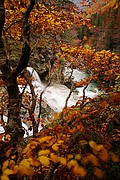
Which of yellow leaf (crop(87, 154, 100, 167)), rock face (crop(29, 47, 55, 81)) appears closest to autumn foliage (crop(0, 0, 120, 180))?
yellow leaf (crop(87, 154, 100, 167))

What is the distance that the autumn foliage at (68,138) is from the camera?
1.95 m

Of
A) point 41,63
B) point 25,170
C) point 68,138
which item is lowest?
point 41,63

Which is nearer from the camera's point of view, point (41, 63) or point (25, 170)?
point (25, 170)

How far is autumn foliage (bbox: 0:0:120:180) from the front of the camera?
6.40 feet

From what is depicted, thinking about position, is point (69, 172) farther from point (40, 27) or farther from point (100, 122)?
point (40, 27)

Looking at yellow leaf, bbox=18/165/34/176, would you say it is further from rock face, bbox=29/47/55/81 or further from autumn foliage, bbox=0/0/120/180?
rock face, bbox=29/47/55/81

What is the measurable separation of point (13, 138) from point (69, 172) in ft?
3.75

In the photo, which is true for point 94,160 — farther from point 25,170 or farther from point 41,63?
point 41,63

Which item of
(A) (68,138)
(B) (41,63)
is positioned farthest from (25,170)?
(B) (41,63)

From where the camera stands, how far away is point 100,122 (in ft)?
14.8

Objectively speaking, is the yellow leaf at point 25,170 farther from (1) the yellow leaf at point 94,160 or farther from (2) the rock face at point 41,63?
(2) the rock face at point 41,63

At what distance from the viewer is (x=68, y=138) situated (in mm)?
3732

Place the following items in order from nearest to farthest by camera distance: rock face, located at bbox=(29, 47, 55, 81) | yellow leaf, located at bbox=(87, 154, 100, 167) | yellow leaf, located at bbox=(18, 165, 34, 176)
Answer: yellow leaf, located at bbox=(18, 165, 34, 176)
yellow leaf, located at bbox=(87, 154, 100, 167)
rock face, located at bbox=(29, 47, 55, 81)

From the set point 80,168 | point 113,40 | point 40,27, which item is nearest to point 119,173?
point 80,168
